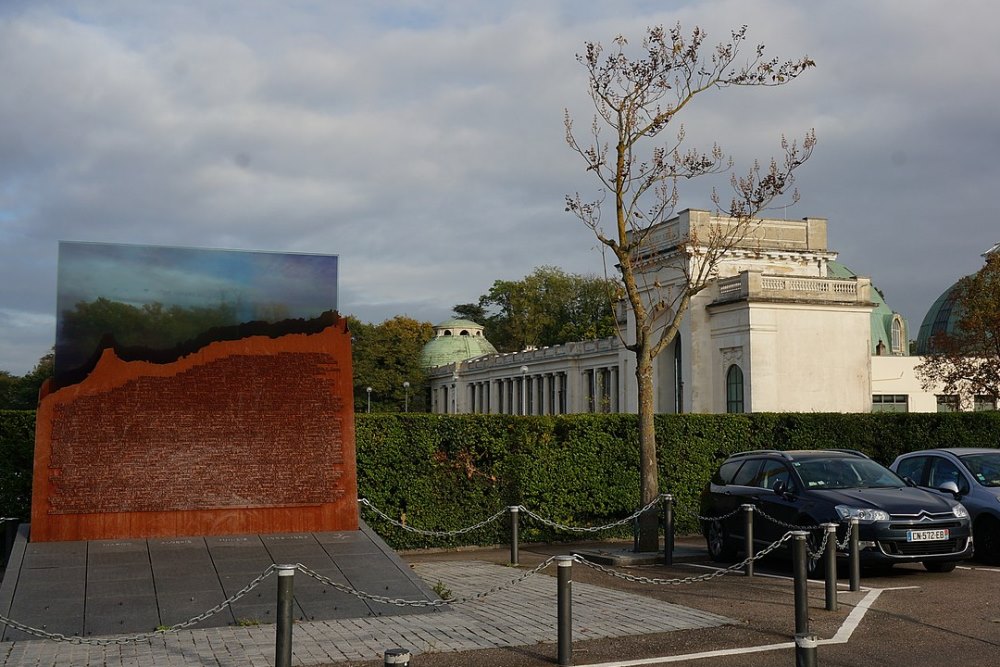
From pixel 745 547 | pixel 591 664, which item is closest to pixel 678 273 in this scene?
pixel 745 547

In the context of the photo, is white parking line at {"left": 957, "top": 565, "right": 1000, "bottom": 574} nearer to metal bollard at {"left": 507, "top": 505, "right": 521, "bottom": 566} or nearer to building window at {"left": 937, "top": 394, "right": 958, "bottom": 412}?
metal bollard at {"left": 507, "top": 505, "right": 521, "bottom": 566}

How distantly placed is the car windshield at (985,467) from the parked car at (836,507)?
1.91 meters

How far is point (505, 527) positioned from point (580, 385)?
6489 centimetres

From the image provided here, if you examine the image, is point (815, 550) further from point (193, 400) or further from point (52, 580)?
point (52, 580)

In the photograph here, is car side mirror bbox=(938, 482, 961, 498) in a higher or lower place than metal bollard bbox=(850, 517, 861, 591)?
higher

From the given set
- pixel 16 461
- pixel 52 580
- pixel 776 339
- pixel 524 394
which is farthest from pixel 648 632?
pixel 524 394

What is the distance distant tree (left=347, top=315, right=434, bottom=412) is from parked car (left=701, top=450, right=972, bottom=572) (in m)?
83.7

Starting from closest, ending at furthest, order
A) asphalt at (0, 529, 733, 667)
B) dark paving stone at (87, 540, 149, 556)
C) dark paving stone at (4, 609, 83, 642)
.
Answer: asphalt at (0, 529, 733, 667)
dark paving stone at (4, 609, 83, 642)
dark paving stone at (87, 540, 149, 556)

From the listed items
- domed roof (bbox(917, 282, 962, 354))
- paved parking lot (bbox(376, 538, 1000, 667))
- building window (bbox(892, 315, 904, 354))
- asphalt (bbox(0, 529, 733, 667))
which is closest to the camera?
paved parking lot (bbox(376, 538, 1000, 667))

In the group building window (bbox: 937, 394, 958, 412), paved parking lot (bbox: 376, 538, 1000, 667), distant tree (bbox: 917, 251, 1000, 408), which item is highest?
distant tree (bbox: 917, 251, 1000, 408)

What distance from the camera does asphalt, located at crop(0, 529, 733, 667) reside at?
29.0 ft

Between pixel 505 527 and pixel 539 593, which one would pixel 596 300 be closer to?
pixel 505 527

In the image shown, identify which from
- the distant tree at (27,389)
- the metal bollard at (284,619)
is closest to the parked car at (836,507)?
the metal bollard at (284,619)

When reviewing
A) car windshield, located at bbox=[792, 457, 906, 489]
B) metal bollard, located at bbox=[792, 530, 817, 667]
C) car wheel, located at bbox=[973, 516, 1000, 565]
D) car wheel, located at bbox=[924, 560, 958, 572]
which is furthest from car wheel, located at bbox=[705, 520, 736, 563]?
metal bollard, located at bbox=[792, 530, 817, 667]
